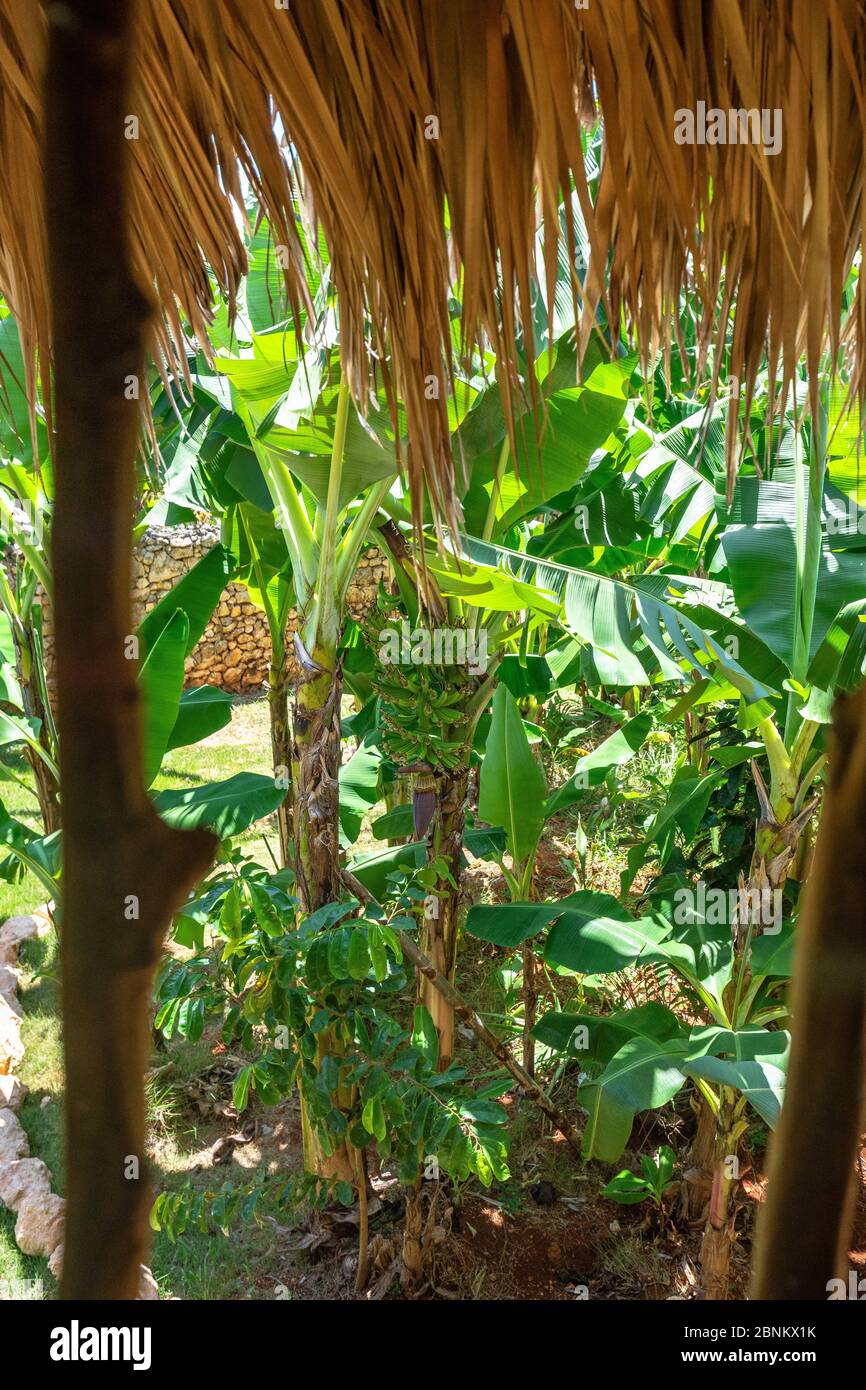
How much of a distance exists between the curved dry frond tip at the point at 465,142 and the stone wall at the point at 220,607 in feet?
19.2

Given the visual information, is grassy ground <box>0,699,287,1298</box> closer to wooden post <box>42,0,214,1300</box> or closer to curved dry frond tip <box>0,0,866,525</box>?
curved dry frond tip <box>0,0,866,525</box>

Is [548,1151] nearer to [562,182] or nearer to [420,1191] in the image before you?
[420,1191]

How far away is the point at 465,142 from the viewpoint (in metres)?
0.92

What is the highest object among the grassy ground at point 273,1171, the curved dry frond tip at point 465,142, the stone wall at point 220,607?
the stone wall at point 220,607

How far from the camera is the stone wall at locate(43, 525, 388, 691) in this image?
7.10 meters

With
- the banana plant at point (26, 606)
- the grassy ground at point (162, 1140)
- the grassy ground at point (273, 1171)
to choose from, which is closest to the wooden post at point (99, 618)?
the grassy ground at point (162, 1140)

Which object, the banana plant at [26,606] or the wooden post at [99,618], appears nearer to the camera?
the wooden post at [99,618]

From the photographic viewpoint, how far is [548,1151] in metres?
3.12

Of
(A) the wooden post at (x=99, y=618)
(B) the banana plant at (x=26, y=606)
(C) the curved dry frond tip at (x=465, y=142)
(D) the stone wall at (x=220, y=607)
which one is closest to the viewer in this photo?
(A) the wooden post at (x=99, y=618)

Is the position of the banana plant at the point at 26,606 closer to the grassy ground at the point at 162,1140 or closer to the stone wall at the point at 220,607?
the grassy ground at the point at 162,1140

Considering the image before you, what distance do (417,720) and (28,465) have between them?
5.24ft

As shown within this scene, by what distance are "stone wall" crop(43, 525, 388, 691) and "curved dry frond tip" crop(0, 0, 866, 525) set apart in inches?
230

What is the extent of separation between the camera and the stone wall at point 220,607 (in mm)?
7098

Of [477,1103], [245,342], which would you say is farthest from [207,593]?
[477,1103]
